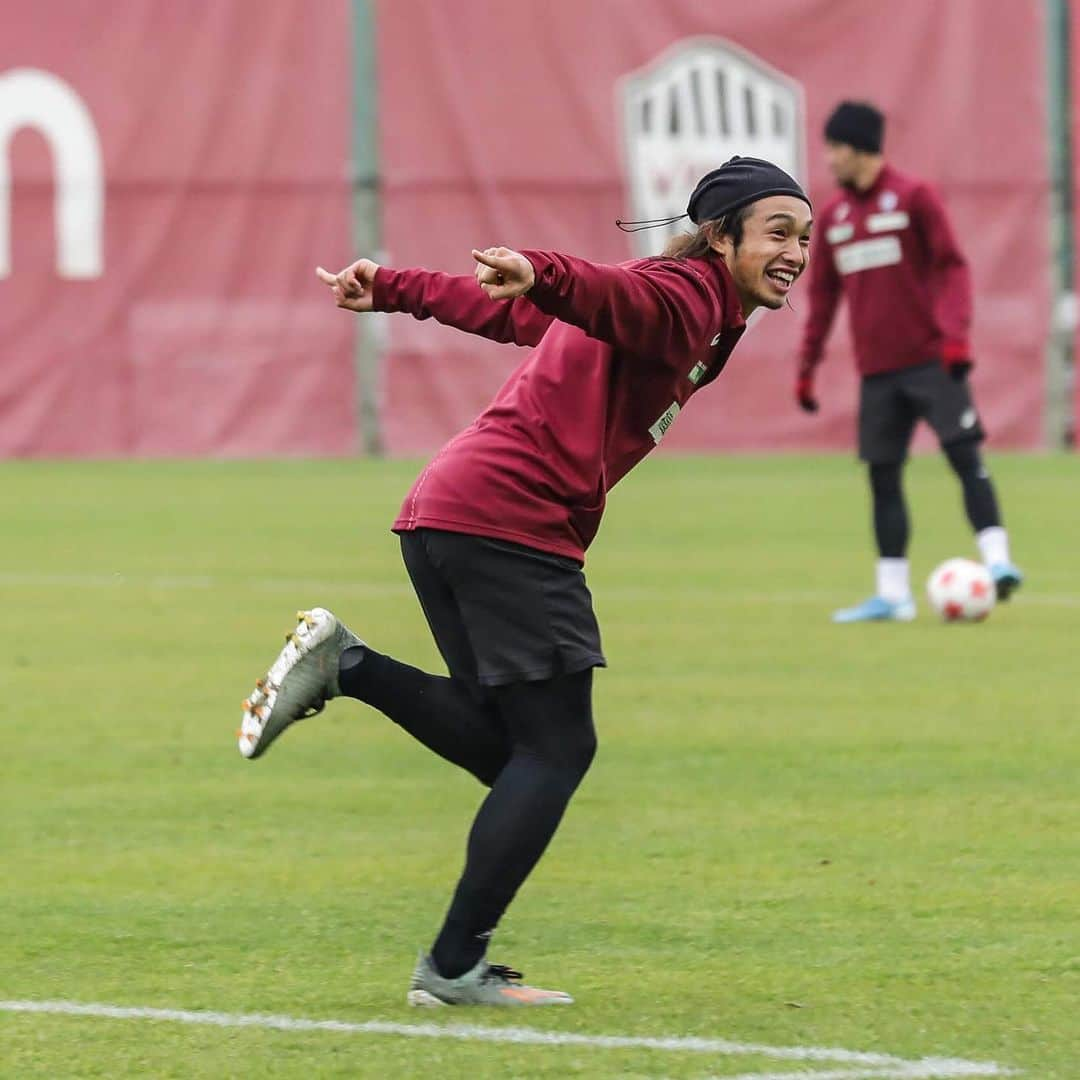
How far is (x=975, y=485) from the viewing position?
11.8 meters

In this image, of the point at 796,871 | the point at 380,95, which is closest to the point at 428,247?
the point at 380,95

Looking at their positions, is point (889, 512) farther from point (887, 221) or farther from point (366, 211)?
point (366, 211)

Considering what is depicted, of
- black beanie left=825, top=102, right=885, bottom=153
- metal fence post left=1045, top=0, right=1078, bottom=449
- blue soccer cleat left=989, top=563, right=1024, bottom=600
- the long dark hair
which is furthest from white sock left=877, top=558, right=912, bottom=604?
metal fence post left=1045, top=0, right=1078, bottom=449

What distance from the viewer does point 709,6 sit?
23781mm

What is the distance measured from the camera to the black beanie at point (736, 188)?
493 cm

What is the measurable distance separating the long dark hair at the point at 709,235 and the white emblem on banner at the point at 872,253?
269 inches

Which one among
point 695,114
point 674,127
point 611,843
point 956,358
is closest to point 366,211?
point 674,127

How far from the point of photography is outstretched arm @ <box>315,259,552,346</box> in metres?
5.05

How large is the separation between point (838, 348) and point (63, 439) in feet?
23.4

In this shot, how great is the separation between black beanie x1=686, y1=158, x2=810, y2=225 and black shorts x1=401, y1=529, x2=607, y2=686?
74 centimetres

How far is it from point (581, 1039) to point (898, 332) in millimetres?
7352

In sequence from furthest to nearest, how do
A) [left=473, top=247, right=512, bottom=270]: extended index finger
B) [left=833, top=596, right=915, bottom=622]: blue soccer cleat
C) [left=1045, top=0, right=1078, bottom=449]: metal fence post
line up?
[left=1045, top=0, right=1078, bottom=449]: metal fence post
[left=833, top=596, right=915, bottom=622]: blue soccer cleat
[left=473, top=247, right=512, bottom=270]: extended index finger

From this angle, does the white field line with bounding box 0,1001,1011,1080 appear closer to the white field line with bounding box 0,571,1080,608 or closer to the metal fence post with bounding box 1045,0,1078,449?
the white field line with bounding box 0,571,1080,608

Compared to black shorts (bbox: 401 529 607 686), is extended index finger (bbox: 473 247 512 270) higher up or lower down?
higher up
